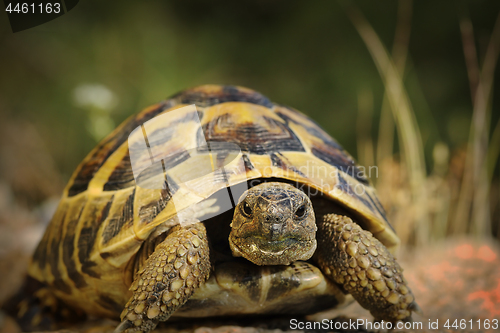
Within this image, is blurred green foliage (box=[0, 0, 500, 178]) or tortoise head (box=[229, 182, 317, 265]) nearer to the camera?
tortoise head (box=[229, 182, 317, 265])

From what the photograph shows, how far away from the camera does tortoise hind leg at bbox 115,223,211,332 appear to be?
1.33 meters

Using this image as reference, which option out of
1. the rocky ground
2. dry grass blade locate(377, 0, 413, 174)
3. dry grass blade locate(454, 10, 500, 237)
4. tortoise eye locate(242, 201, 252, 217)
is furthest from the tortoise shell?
dry grass blade locate(377, 0, 413, 174)

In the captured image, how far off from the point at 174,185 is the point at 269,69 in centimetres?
546

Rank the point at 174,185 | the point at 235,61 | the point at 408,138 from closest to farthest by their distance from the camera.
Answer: the point at 174,185
the point at 408,138
the point at 235,61

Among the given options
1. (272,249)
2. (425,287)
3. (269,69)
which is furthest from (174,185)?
(269,69)

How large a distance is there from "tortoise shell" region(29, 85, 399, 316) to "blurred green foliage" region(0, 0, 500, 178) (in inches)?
45.4

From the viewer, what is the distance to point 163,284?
134 cm

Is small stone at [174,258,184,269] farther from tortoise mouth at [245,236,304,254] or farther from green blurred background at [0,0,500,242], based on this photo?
green blurred background at [0,0,500,242]

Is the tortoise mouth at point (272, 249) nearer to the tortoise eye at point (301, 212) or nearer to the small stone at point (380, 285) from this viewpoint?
the tortoise eye at point (301, 212)

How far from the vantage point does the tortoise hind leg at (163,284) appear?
→ 1.33 meters

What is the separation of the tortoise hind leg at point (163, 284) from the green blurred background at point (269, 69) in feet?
5.90

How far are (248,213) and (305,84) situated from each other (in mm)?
5412

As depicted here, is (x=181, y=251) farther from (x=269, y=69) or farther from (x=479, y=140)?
(x=269, y=69)

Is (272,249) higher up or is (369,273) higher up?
(272,249)
